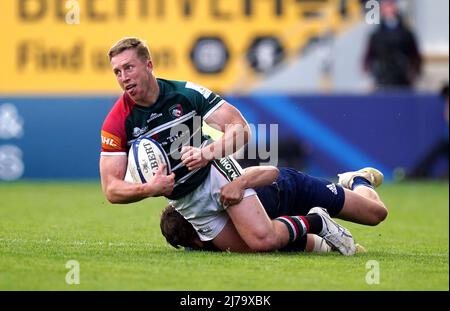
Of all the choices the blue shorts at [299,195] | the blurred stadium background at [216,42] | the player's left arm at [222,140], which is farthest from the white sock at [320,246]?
the blurred stadium background at [216,42]

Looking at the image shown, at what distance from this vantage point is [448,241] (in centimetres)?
967

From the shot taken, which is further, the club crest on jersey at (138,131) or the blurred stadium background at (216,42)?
the blurred stadium background at (216,42)

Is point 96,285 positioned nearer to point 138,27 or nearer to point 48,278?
point 48,278

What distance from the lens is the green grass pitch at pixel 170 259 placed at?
258 inches

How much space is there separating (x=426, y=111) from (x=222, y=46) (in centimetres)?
492

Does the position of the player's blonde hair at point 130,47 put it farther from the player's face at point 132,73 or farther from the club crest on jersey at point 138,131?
the club crest on jersey at point 138,131

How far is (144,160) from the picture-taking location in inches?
298

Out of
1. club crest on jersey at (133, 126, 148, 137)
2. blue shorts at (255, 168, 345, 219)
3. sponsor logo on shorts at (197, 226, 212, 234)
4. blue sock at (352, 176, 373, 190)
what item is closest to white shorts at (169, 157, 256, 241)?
sponsor logo on shorts at (197, 226, 212, 234)

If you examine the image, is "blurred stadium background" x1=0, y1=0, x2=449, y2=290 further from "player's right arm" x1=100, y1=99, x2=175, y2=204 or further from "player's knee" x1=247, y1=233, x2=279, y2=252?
"player's right arm" x1=100, y1=99, x2=175, y2=204

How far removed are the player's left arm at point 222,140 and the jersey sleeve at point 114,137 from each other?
450mm

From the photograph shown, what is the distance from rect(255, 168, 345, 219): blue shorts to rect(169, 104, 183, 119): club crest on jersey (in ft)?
3.00

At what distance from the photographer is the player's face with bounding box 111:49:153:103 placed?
7.68 metres

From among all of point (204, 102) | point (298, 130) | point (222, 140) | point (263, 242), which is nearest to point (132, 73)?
point (204, 102)

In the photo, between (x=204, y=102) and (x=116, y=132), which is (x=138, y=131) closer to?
(x=116, y=132)
